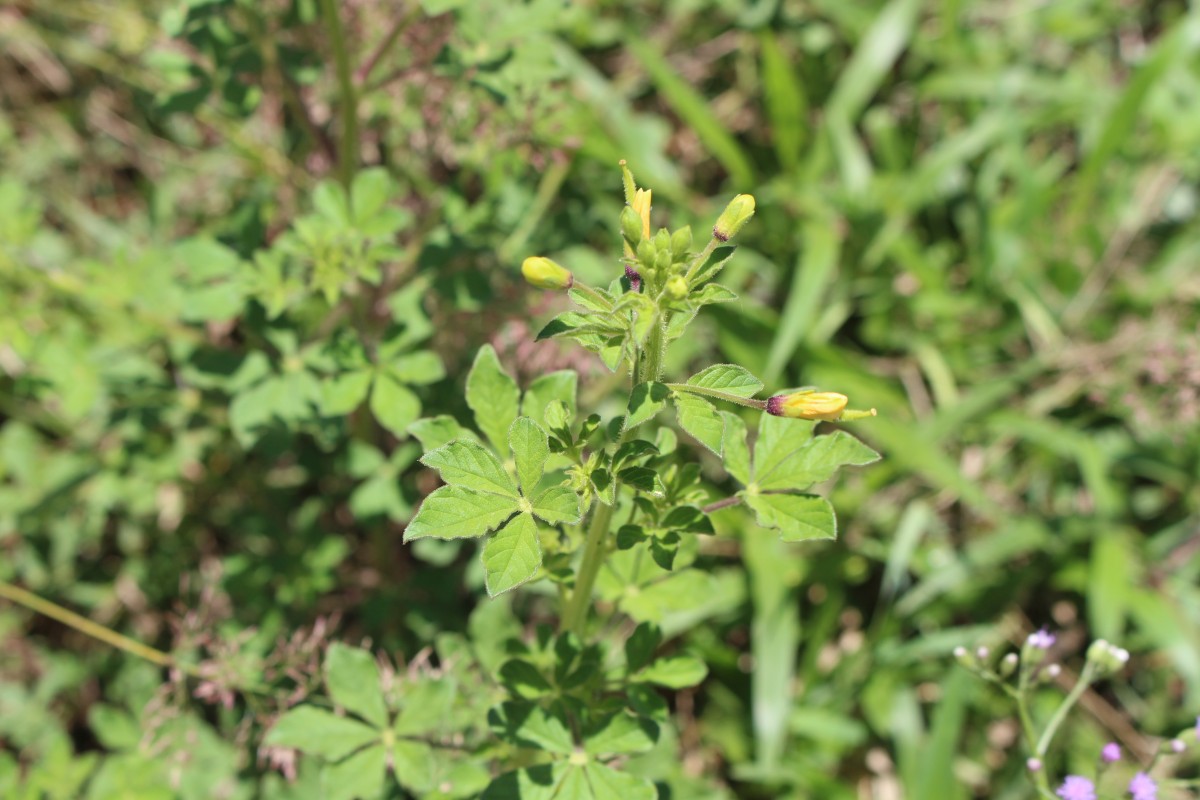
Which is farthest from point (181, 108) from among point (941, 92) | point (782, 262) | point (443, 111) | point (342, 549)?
point (941, 92)

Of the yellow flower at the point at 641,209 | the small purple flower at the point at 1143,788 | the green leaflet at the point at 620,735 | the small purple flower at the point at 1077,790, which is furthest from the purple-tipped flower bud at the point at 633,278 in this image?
the small purple flower at the point at 1143,788

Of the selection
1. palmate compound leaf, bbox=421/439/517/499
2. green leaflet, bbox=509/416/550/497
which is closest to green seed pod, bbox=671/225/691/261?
green leaflet, bbox=509/416/550/497

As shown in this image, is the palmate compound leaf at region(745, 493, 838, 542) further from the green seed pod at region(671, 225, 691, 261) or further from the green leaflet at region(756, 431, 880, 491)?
the green seed pod at region(671, 225, 691, 261)

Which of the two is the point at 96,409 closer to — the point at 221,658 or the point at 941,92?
the point at 221,658

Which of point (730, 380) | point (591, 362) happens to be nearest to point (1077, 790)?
point (730, 380)

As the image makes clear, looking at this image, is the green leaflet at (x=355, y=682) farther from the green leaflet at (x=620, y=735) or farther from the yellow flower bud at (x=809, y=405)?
the yellow flower bud at (x=809, y=405)

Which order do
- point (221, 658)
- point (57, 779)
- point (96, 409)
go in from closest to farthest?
point (221, 658), point (57, 779), point (96, 409)
